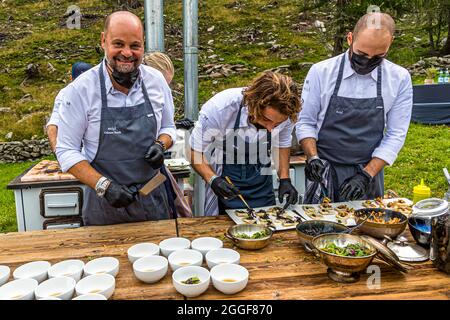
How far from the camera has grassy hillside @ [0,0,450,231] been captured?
10248mm

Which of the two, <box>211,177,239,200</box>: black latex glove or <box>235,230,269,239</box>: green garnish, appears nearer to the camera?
<box>235,230,269,239</box>: green garnish

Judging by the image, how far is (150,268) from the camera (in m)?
1.67

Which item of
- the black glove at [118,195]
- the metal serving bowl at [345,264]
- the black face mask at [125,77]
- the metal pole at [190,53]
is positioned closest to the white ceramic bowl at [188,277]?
the metal serving bowl at [345,264]

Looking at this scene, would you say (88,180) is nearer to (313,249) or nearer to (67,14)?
(313,249)

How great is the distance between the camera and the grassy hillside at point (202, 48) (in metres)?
10.2

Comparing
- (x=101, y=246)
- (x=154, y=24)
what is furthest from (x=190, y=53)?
(x=101, y=246)

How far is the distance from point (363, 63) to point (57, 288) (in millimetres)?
2218

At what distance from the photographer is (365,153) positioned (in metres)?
2.71

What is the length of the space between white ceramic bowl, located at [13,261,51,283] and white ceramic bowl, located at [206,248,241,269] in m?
0.70

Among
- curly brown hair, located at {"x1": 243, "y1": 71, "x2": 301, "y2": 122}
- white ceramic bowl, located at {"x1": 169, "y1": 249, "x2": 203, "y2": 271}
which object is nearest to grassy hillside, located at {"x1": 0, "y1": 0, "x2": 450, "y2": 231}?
curly brown hair, located at {"x1": 243, "y1": 71, "x2": 301, "y2": 122}

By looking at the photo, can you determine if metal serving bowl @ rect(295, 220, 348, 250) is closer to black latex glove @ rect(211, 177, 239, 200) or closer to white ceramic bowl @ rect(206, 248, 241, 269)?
white ceramic bowl @ rect(206, 248, 241, 269)

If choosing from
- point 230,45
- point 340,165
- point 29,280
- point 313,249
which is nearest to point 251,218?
point 313,249

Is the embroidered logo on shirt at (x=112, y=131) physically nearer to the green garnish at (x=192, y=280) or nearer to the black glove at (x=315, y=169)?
the green garnish at (x=192, y=280)

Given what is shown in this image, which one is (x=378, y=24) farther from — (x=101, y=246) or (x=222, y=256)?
(x=101, y=246)
